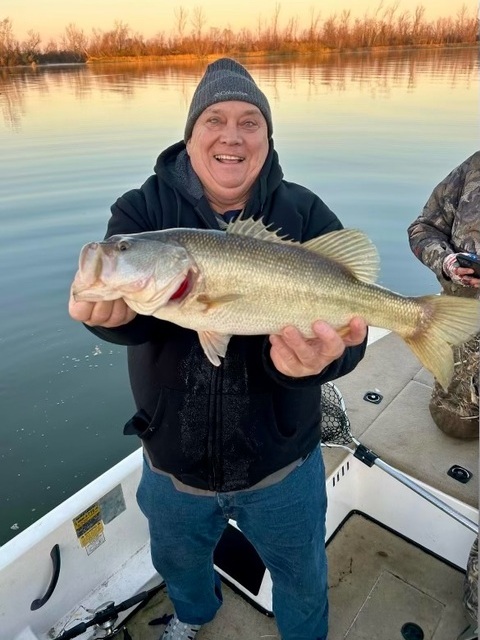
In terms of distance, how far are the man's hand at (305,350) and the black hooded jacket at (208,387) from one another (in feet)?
0.27

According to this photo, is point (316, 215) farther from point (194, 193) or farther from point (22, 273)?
point (22, 273)

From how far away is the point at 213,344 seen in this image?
180 centimetres

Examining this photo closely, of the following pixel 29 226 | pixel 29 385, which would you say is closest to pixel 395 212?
pixel 29 226

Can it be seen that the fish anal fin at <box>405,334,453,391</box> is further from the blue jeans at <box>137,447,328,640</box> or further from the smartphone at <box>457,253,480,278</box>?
the smartphone at <box>457,253,480,278</box>

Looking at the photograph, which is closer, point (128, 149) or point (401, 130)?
point (128, 149)

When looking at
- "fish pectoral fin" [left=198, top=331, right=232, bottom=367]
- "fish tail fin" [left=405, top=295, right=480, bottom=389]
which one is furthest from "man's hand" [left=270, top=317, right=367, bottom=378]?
"fish tail fin" [left=405, top=295, right=480, bottom=389]

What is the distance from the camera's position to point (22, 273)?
804cm

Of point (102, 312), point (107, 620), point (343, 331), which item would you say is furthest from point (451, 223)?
point (107, 620)

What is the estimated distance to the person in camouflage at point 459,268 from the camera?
305cm

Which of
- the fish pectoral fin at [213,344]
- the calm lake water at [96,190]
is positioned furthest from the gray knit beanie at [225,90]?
the calm lake water at [96,190]

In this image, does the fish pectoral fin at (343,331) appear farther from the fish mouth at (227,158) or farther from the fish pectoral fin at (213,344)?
the fish mouth at (227,158)

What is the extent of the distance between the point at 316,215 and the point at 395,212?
30.8 feet

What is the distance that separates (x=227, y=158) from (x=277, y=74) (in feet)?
138

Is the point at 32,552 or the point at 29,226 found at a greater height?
the point at 32,552
